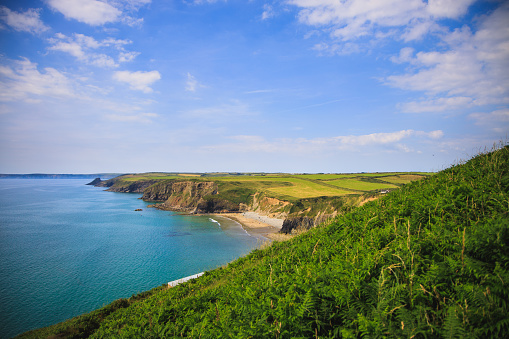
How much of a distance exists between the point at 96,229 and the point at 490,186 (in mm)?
89687

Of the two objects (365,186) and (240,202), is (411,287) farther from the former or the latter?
(365,186)

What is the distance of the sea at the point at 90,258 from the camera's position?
30.5 meters

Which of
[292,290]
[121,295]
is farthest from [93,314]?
[292,290]

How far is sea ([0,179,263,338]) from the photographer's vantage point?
30500 millimetres

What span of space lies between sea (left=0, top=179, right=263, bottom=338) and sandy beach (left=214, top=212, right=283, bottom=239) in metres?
3.59

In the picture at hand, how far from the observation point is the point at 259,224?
82.0 meters

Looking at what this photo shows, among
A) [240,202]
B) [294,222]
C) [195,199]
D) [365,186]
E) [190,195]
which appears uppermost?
[365,186]

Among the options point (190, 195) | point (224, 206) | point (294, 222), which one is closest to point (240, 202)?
point (224, 206)

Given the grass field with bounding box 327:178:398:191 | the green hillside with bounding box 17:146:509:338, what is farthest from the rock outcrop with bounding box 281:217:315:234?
the green hillside with bounding box 17:146:509:338

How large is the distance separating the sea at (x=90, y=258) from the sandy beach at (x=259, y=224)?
3.59m

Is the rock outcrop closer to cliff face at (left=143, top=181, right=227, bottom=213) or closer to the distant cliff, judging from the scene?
the distant cliff

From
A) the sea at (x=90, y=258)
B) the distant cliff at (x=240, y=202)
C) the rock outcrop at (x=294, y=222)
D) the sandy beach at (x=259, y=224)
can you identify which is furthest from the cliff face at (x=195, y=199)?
the rock outcrop at (x=294, y=222)

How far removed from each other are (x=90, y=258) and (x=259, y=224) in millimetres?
50329

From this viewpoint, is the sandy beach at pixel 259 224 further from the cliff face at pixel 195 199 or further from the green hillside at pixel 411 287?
the green hillside at pixel 411 287
